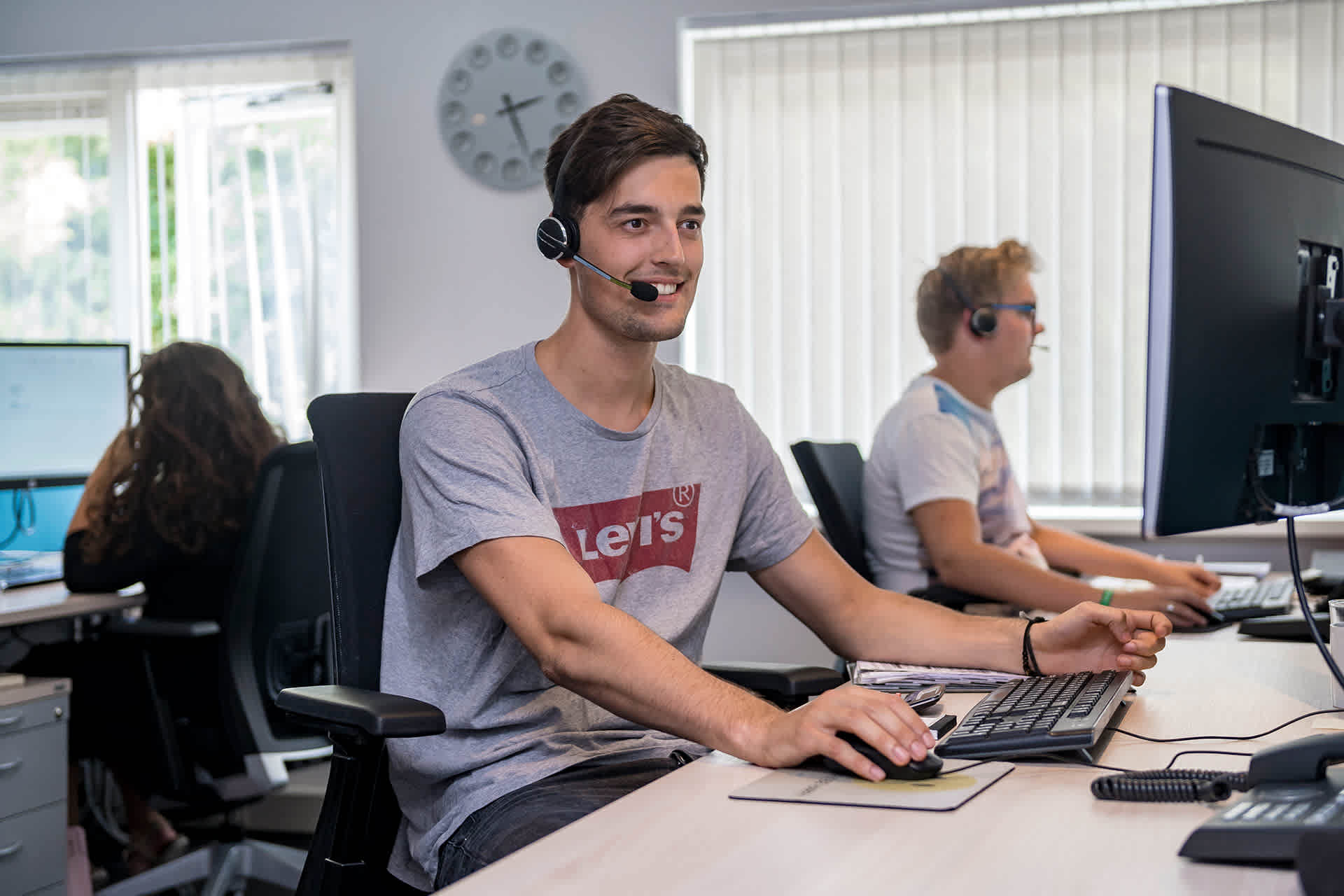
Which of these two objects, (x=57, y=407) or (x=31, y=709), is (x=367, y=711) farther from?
(x=57, y=407)

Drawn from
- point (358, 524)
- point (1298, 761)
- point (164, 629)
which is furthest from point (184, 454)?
point (1298, 761)

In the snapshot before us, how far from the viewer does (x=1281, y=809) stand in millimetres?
819

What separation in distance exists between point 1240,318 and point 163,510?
6.67 ft

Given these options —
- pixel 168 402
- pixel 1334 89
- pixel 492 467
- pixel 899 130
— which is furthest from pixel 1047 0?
pixel 492 467

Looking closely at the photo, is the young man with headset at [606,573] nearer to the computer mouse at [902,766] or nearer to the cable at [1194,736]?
the computer mouse at [902,766]

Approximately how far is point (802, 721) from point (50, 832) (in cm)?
178

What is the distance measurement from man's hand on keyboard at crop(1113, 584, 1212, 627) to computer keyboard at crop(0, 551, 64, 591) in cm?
202

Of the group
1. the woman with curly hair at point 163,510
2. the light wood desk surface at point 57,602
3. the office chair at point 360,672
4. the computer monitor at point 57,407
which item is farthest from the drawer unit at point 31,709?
the office chair at point 360,672

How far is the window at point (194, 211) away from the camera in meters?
4.05

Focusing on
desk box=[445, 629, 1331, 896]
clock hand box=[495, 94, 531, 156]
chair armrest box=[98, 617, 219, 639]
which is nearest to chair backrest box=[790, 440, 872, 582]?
chair armrest box=[98, 617, 219, 639]

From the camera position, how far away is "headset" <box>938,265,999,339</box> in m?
2.53

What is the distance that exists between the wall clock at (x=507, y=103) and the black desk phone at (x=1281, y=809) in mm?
3233

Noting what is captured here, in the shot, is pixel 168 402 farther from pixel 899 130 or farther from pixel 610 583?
pixel 899 130

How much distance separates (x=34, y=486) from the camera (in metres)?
2.90
